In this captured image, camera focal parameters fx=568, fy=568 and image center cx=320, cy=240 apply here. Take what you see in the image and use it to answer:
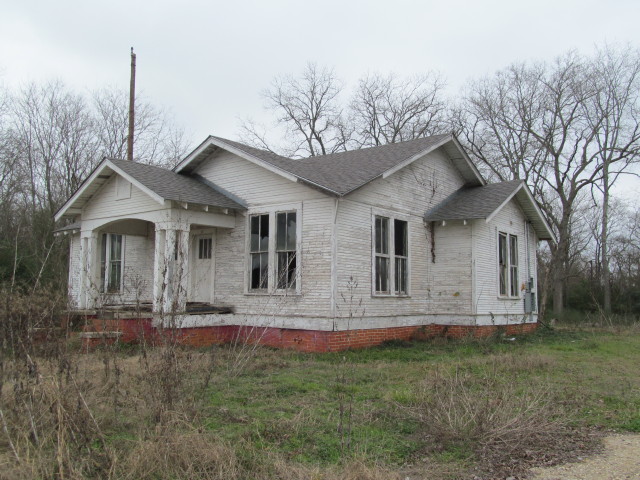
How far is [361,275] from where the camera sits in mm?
13516

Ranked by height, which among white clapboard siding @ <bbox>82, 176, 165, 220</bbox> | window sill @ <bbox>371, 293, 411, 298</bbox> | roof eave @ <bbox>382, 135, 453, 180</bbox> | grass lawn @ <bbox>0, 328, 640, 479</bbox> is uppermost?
roof eave @ <bbox>382, 135, 453, 180</bbox>

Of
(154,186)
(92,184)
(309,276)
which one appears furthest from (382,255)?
(92,184)

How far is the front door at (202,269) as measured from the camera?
15359 mm

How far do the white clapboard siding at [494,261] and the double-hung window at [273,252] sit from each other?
529 cm

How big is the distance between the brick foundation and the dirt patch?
257 inches

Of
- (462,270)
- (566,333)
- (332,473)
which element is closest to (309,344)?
(462,270)

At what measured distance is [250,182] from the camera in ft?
48.4

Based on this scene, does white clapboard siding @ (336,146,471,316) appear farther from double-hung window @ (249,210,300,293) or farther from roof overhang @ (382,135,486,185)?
double-hung window @ (249,210,300,293)

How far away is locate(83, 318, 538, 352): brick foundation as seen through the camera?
12750mm

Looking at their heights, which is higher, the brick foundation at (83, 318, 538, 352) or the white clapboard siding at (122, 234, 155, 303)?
the white clapboard siding at (122, 234, 155, 303)

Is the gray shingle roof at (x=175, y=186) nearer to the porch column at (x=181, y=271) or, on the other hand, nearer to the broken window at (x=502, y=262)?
the porch column at (x=181, y=271)

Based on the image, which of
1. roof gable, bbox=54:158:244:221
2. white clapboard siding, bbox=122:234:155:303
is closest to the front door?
roof gable, bbox=54:158:244:221

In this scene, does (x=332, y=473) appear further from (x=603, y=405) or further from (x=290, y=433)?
(x=603, y=405)

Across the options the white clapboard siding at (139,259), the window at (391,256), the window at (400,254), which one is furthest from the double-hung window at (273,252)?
the white clapboard siding at (139,259)
